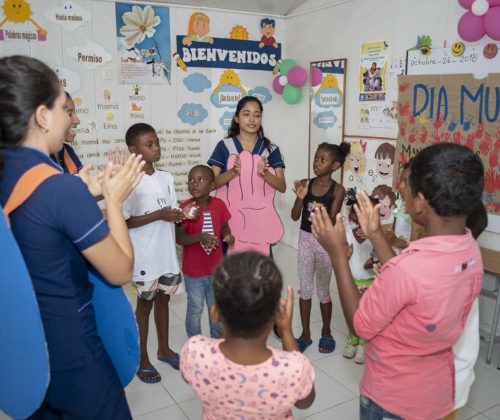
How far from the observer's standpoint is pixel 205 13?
14.2ft

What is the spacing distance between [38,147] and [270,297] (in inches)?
27.2

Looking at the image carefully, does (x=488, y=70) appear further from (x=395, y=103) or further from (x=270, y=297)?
(x=270, y=297)

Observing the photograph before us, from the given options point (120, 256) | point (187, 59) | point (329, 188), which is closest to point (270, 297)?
point (120, 256)

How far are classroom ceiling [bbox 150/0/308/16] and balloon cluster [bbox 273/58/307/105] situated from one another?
1.60 ft

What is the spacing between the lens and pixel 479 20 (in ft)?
9.10

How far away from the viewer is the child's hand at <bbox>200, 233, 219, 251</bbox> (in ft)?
7.91

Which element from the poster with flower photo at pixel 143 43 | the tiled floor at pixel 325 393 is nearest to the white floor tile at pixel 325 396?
the tiled floor at pixel 325 393

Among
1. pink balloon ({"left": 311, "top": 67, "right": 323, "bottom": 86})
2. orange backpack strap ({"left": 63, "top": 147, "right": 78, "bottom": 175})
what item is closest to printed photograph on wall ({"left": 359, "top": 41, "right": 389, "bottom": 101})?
pink balloon ({"left": 311, "top": 67, "right": 323, "bottom": 86})

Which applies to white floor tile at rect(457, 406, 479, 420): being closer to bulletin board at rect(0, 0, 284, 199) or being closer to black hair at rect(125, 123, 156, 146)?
black hair at rect(125, 123, 156, 146)

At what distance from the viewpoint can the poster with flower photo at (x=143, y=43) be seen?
3.96 m

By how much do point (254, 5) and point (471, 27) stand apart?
89.1 inches

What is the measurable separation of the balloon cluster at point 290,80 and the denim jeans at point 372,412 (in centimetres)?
352

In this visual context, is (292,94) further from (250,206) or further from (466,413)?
(466,413)

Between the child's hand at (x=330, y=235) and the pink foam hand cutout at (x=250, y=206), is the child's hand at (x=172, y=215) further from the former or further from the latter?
the child's hand at (x=330, y=235)
